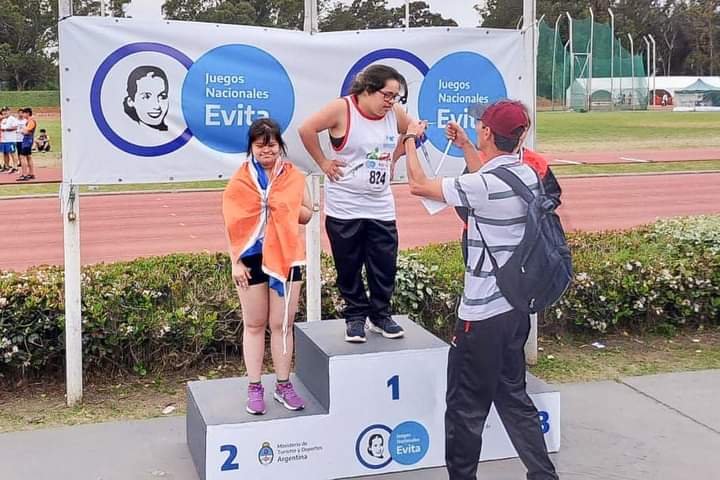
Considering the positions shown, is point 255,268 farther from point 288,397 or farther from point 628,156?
point 628,156

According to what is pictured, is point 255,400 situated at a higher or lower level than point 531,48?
lower

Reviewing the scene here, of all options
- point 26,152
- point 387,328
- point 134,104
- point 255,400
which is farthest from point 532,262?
→ point 26,152

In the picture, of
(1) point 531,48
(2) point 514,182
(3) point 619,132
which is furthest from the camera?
(3) point 619,132

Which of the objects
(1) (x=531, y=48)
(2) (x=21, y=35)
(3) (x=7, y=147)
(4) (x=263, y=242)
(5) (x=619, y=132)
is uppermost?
(2) (x=21, y=35)

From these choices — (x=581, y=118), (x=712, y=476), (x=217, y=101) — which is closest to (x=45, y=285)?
(x=217, y=101)

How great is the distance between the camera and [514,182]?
3453 millimetres

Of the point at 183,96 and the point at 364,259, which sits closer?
the point at 364,259

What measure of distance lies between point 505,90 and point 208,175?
6.73 ft

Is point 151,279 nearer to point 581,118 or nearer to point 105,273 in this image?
point 105,273

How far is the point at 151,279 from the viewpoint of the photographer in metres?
5.66

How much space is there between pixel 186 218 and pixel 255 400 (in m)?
10.8

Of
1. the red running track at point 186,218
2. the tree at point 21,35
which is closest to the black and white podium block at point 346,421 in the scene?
the red running track at point 186,218

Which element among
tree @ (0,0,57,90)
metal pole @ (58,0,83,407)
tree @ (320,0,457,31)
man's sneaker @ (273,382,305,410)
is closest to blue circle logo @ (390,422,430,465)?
man's sneaker @ (273,382,305,410)

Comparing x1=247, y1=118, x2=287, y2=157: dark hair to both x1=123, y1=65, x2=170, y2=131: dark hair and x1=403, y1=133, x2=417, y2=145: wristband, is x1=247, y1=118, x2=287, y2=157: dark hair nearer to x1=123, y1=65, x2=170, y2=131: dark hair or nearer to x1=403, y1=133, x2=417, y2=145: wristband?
x1=403, y1=133, x2=417, y2=145: wristband
